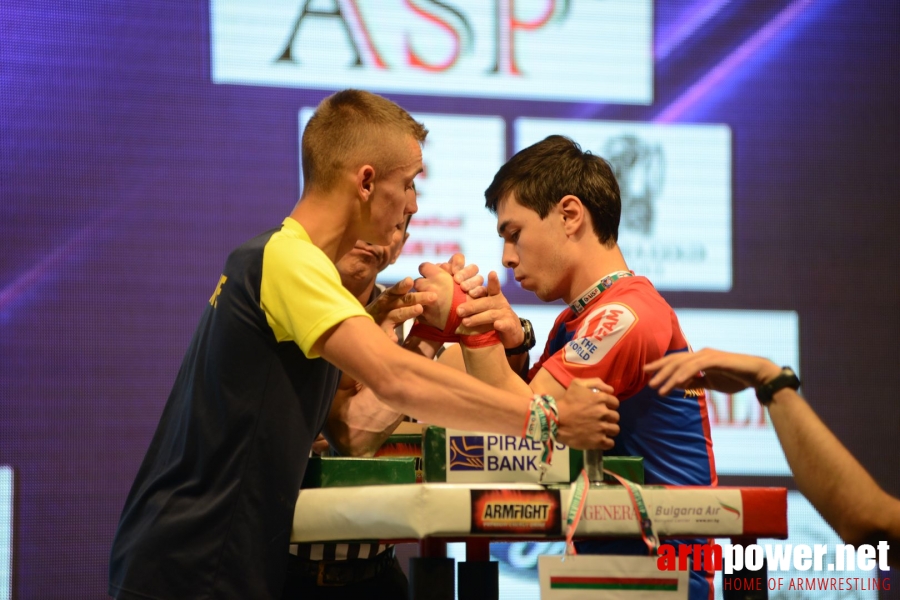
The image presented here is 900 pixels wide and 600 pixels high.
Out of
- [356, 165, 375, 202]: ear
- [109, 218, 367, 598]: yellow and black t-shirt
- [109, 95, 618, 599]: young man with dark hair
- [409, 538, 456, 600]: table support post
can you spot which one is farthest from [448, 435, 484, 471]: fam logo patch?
[356, 165, 375, 202]: ear

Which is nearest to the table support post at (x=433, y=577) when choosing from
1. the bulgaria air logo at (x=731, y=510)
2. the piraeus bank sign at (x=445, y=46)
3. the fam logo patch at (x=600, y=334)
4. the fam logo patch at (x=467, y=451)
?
the fam logo patch at (x=467, y=451)

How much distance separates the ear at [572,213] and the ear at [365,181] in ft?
1.84

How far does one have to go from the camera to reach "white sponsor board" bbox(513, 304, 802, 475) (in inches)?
152

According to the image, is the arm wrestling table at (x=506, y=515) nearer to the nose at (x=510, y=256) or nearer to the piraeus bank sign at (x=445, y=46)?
the nose at (x=510, y=256)

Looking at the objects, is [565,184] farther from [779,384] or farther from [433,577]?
[433,577]

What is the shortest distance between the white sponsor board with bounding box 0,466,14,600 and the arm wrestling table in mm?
2358

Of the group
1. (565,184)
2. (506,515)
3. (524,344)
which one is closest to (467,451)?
(506,515)

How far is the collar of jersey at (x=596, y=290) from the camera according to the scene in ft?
7.11

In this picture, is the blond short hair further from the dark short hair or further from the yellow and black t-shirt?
the dark short hair

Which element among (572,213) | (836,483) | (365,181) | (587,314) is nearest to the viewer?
(836,483)

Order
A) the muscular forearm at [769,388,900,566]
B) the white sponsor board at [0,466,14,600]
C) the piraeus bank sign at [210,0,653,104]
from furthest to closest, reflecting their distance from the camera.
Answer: the piraeus bank sign at [210,0,653,104] → the white sponsor board at [0,466,14,600] → the muscular forearm at [769,388,900,566]

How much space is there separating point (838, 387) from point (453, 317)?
2655 millimetres

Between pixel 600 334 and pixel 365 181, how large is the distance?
1.94 feet

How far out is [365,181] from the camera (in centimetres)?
194
